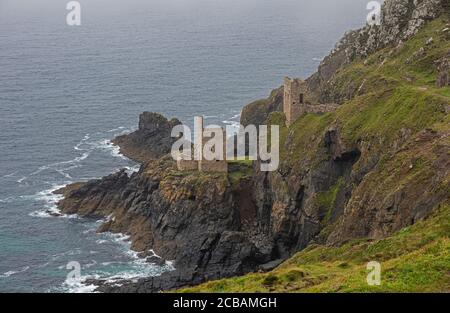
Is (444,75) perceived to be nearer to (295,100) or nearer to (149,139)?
(295,100)

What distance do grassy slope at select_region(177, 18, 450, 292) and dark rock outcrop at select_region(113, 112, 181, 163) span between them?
30.1 meters

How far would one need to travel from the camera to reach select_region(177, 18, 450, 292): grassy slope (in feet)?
126

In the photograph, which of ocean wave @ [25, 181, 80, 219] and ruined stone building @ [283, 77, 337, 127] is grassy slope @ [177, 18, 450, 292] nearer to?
ruined stone building @ [283, 77, 337, 127]

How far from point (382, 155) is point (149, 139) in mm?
73716

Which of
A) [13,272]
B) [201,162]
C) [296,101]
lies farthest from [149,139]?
[13,272]

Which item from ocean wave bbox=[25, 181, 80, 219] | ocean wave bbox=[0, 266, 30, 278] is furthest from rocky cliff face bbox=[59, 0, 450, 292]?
ocean wave bbox=[0, 266, 30, 278]

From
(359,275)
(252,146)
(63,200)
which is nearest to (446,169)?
(359,275)

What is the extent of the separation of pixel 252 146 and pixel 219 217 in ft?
82.1

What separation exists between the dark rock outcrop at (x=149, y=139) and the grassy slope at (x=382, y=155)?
98.7ft

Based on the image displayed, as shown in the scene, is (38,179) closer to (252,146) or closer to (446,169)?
(252,146)

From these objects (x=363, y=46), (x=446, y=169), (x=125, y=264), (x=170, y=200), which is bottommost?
(x=125, y=264)

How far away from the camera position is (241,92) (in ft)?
641

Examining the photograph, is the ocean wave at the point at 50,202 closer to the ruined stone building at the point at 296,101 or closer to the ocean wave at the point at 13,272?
the ocean wave at the point at 13,272

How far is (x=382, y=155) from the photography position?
75938mm
